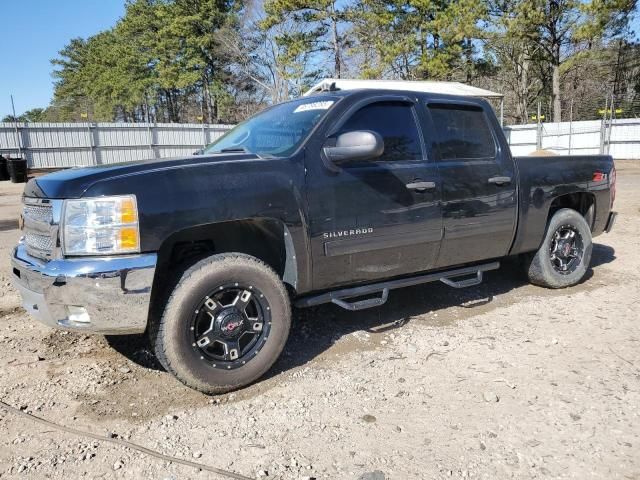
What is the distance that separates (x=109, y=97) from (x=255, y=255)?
61.5m

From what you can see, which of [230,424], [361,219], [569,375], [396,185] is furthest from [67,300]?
[569,375]

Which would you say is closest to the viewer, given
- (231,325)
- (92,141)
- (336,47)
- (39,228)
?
(39,228)

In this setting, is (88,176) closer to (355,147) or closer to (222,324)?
(222,324)

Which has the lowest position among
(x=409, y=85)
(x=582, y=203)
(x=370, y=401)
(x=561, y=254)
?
(x=370, y=401)

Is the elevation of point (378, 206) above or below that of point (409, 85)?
below

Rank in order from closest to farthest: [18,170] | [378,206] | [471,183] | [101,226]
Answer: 1. [101,226]
2. [378,206]
3. [471,183]
4. [18,170]

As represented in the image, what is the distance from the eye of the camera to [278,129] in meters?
3.95

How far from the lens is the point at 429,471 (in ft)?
8.18

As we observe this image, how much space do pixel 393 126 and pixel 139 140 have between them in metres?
26.2

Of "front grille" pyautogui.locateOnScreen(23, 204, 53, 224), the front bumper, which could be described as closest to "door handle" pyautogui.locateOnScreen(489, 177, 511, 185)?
the front bumper

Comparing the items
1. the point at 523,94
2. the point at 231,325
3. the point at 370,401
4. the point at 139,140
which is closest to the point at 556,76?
the point at 523,94

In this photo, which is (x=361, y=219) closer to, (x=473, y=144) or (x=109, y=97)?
(x=473, y=144)

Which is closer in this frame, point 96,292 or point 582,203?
point 96,292

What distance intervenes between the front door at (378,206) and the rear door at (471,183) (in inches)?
6.0
